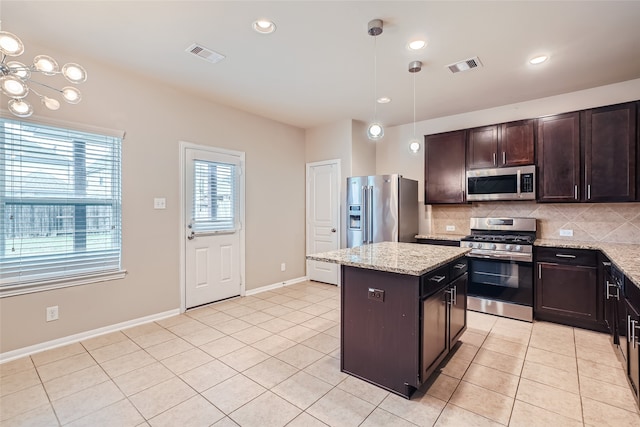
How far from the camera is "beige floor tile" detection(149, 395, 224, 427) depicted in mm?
1814

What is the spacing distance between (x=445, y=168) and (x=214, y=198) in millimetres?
3276

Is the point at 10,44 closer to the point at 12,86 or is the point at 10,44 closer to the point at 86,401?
the point at 12,86

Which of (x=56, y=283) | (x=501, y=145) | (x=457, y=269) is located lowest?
(x=56, y=283)

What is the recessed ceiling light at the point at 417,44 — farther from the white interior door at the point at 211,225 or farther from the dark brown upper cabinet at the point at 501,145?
the white interior door at the point at 211,225

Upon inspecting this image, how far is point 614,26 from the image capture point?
2.37 m

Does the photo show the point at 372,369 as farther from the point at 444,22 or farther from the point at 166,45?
the point at 166,45

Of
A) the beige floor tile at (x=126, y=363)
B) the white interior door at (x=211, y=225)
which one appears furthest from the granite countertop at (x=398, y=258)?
the white interior door at (x=211, y=225)

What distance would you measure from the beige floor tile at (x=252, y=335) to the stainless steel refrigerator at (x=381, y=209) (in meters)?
2.04

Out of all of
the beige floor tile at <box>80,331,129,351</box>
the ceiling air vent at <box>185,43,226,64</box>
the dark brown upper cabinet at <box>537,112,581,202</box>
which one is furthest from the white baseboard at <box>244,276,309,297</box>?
the dark brown upper cabinet at <box>537,112,581,202</box>

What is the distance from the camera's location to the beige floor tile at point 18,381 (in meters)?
2.16

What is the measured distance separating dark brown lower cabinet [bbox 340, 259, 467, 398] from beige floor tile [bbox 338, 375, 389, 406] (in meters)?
0.04

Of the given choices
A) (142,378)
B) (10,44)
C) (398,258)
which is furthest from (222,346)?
(10,44)

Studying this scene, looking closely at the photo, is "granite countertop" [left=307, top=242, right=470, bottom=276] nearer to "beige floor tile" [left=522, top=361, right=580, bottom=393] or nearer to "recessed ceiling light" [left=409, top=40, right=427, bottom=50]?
"beige floor tile" [left=522, top=361, right=580, bottom=393]

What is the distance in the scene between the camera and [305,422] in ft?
5.99
